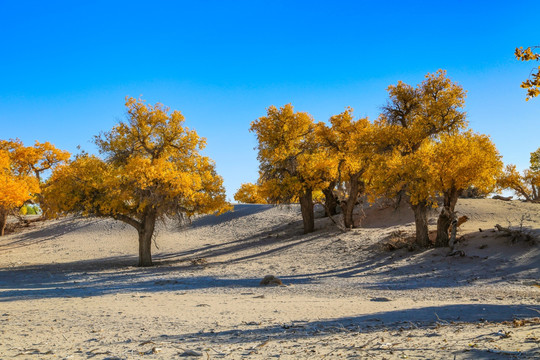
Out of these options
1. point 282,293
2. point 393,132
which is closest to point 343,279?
point 282,293

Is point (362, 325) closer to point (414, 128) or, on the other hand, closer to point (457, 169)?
point (457, 169)

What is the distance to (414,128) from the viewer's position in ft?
74.5

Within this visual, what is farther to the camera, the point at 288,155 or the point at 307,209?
the point at 307,209

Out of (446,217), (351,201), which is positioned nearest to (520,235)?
(446,217)

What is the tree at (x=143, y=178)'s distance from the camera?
21.6m

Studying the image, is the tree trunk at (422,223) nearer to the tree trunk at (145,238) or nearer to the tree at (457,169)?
the tree at (457,169)

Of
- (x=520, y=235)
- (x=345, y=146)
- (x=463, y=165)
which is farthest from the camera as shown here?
(x=345, y=146)

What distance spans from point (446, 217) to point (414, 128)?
493 cm

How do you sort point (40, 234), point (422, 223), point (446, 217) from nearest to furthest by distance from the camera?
point (446, 217)
point (422, 223)
point (40, 234)

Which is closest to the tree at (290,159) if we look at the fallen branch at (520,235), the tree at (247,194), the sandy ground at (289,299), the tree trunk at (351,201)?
the tree trunk at (351,201)

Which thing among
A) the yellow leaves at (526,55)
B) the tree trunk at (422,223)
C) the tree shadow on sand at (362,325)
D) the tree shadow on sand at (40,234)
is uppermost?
the yellow leaves at (526,55)

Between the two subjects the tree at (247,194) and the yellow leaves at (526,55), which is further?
the tree at (247,194)

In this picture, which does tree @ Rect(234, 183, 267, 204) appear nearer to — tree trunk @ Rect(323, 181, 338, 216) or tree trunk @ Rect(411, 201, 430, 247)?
tree trunk @ Rect(323, 181, 338, 216)

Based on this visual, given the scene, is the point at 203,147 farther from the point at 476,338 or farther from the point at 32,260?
the point at 476,338
